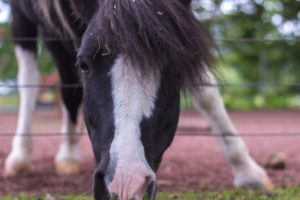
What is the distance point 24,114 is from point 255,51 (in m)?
14.2

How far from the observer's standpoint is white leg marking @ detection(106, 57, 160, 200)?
146cm

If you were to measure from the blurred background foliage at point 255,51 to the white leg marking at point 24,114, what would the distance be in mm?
5807

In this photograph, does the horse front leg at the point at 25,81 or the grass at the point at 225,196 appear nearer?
the grass at the point at 225,196

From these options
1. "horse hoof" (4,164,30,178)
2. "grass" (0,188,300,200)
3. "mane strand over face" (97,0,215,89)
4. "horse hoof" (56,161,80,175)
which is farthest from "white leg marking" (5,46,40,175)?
"mane strand over face" (97,0,215,89)

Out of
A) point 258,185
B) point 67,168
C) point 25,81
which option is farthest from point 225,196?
point 25,81

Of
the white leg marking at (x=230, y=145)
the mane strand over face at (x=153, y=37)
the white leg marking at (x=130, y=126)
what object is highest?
the mane strand over face at (x=153, y=37)

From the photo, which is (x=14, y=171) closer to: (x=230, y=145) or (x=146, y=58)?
(x=230, y=145)

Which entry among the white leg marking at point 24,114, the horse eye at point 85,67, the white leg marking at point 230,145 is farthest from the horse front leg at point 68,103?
the horse eye at point 85,67

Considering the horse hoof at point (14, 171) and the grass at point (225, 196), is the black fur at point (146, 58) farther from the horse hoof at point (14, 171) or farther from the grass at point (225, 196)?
the horse hoof at point (14, 171)

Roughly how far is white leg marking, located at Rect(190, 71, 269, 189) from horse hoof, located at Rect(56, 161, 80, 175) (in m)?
1.52

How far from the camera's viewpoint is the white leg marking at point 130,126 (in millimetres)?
1462

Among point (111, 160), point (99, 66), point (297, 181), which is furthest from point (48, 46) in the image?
point (297, 181)

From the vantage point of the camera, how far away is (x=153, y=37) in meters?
1.73

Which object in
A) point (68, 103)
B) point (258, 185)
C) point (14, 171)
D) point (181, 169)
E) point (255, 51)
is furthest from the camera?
point (255, 51)
